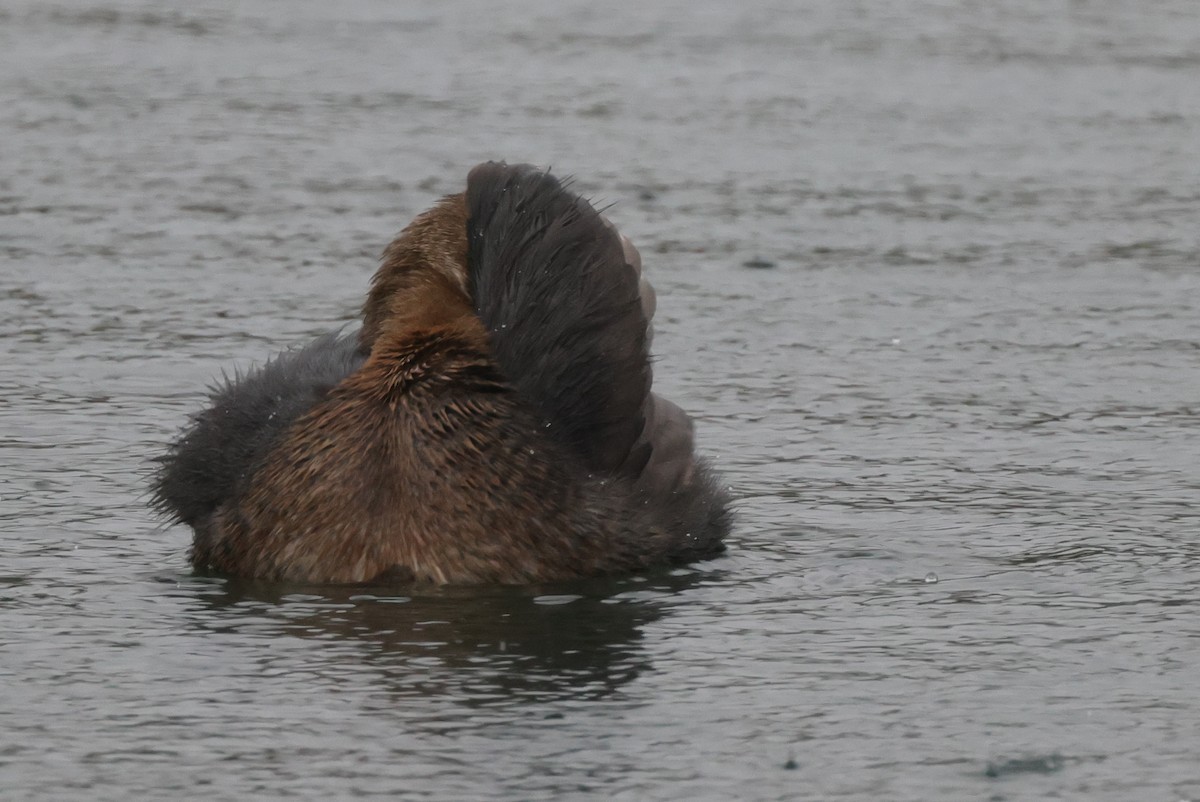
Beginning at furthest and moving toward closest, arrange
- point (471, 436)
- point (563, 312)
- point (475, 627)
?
point (563, 312)
point (471, 436)
point (475, 627)

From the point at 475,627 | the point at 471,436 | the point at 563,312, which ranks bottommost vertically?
the point at 475,627

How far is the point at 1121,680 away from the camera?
5820 millimetres

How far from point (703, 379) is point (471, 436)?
273 cm

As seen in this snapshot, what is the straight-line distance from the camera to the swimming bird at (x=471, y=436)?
6.67 meters

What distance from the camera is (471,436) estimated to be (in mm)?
6750

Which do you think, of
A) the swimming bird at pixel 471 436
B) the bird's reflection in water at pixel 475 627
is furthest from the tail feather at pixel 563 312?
the bird's reflection in water at pixel 475 627

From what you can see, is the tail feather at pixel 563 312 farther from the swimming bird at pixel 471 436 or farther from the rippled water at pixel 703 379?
the rippled water at pixel 703 379

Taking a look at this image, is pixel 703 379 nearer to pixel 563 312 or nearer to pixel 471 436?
pixel 563 312

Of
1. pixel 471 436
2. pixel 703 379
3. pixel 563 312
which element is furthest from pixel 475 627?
pixel 703 379

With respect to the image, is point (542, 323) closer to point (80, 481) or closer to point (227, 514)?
point (227, 514)

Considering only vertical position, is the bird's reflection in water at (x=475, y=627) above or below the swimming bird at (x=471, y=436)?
below

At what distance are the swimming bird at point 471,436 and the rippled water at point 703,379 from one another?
15 cm

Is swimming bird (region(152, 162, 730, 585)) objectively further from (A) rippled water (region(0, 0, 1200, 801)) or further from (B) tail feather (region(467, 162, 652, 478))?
(A) rippled water (region(0, 0, 1200, 801))

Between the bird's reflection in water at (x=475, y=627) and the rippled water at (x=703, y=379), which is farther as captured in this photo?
the bird's reflection in water at (x=475, y=627)
